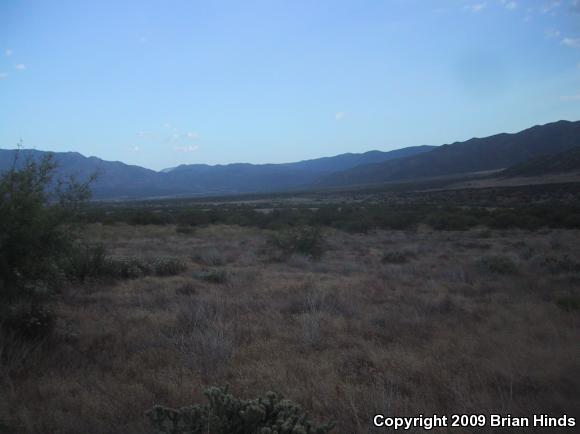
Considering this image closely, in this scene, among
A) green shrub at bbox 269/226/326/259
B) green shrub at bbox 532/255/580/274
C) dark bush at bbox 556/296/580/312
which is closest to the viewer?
dark bush at bbox 556/296/580/312

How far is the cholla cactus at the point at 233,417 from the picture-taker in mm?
3215

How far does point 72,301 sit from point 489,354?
853cm

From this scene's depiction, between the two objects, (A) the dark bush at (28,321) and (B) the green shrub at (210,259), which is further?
(B) the green shrub at (210,259)

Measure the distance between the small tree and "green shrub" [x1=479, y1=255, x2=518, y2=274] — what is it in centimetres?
1155

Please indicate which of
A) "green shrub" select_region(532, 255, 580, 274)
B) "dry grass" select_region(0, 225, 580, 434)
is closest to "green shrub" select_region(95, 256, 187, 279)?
"dry grass" select_region(0, 225, 580, 434)

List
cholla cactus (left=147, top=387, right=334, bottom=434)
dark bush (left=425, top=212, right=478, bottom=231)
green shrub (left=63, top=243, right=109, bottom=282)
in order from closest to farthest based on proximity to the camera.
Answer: cholla cactus (left=147, top=387, right=334, bottom=434)
green shrub (left=63, top=243, right=109, bottom=282)
dark bush (left=425, top=212, right=478, bottom=231)

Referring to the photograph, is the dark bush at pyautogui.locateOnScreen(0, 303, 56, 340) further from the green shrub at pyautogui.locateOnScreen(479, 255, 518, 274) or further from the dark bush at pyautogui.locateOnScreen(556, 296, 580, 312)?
the green shrub at pyautogui.locateOnScreen(479, 255, 518, 274)

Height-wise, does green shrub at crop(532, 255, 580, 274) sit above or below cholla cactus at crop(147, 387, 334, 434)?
below

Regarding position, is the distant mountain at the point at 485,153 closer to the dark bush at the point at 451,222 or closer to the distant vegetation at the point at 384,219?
the distant vegetation at the point at 384,219

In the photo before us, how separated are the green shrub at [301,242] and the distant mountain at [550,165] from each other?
83.6 meters

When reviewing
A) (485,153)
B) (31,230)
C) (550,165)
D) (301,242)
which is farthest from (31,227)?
(485,153)

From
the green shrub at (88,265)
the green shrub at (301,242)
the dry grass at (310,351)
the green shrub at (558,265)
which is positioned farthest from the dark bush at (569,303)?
the green shrub at (88,265)

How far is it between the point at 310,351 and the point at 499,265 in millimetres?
8940

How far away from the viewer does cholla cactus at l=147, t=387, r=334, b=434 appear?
3.21m
